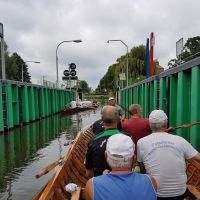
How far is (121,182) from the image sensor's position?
241 cm

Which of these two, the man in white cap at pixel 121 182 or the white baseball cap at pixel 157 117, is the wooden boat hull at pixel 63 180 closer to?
the white baseball cap at pixel 157 117

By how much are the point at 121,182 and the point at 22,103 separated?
810 inches

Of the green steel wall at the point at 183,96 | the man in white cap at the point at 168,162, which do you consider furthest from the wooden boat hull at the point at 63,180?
the green steel wall at the point at 183,96

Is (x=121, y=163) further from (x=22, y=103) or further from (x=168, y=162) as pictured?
(x=22, y=103)

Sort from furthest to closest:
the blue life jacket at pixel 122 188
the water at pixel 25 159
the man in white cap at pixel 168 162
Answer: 1. the water at pixel 25 159
2. the man in white cap at pixel 168 162
3. the blue life jacket at pixel 122 188

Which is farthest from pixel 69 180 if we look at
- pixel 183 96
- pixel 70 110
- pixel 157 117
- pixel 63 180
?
pixel 70 110

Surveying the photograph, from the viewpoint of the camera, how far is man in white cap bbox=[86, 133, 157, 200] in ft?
7.83

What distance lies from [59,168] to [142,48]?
55.2m

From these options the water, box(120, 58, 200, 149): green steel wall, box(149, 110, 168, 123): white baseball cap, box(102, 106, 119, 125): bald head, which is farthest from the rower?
box(120, 58, 200, 149): green steel wall

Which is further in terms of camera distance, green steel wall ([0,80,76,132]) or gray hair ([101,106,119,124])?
green steel wall ([0,80,76,132])

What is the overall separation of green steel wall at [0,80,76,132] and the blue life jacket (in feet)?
50.5

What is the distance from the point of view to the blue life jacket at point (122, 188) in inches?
93.7

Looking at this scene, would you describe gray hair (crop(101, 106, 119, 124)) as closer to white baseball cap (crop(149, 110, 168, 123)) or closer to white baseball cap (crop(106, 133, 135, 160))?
white baseball cap (crop(149, 110, 168, 123))

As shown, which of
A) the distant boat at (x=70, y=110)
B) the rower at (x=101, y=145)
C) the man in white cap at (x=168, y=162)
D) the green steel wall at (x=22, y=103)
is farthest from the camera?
the distant boat at (x=70, y=110)
